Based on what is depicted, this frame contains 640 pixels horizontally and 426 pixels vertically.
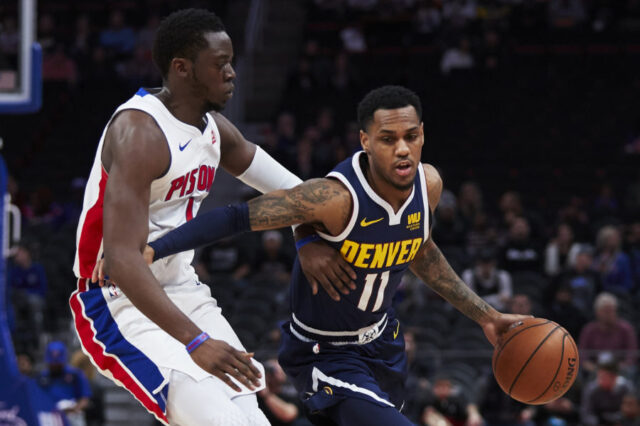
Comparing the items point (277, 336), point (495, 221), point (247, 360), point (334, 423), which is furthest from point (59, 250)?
point (247, 360)

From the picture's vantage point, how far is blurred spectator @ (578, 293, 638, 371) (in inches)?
364

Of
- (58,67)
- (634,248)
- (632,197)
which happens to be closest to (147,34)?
(58,67)

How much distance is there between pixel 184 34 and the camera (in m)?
3.62

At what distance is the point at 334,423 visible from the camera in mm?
4234

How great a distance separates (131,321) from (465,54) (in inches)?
485

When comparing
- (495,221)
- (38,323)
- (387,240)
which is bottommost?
(38,323)

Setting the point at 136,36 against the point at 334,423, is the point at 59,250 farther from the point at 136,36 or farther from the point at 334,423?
the point at 334,423

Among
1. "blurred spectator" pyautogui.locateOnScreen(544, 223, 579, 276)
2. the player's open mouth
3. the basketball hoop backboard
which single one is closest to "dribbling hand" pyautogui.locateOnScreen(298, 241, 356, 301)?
the player's open mouth

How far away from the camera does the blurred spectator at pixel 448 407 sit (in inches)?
335

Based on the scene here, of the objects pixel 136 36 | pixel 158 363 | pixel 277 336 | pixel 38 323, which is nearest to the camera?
pixel 158 363

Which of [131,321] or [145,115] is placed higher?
[145,115]

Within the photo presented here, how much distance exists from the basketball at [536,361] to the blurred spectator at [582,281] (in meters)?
5.94

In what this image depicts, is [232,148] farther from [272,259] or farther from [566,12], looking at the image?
[566,12]

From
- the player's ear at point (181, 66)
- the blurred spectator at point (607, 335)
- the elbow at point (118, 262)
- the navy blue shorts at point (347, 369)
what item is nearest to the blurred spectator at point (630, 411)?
the blurred spectator at point (607, 335)
